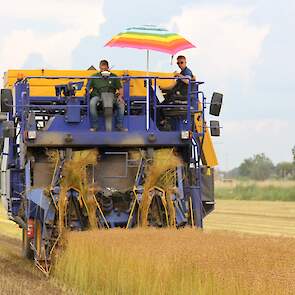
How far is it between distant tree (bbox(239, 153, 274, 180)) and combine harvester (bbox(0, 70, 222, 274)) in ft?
409

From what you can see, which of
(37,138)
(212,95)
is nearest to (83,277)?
(37,138)

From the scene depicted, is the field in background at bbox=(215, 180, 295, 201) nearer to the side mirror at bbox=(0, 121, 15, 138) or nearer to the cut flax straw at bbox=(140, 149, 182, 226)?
the cut flax straw at bbox=(140, 149, 182, 226)

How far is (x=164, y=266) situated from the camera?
8.48 metres

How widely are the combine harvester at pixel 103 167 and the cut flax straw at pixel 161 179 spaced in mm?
15

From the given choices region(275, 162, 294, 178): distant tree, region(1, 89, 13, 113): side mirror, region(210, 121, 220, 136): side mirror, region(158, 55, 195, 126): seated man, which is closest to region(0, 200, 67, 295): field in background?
region(1, 89, 13, 113): side mirror

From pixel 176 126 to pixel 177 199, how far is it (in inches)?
69.7

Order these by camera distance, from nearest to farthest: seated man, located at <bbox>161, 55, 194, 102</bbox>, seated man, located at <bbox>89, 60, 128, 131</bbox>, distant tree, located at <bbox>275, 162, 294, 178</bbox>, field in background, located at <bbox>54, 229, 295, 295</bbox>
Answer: field in background, located at <bbox>54, 229, 295, 295</bbox> → seated man, located at <bbox>89, 60, 128, 131</bbox> → seated man, located at <bbox>161, 55, 194, 102</bbox> → distant tree, located at <bbox>275, 162, 294, 178</bbox>

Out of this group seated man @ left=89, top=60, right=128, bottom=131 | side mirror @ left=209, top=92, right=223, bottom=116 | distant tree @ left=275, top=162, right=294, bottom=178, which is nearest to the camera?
side mirror @ left=209, top=92, right=223, bottom=116

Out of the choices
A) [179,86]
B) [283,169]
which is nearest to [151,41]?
[179,86]

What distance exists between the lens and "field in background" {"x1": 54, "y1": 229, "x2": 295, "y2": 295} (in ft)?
24.7

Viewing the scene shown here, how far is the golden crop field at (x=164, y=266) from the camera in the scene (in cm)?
757

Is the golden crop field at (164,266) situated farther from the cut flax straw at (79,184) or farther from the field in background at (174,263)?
the cut flax straw at (79,184)

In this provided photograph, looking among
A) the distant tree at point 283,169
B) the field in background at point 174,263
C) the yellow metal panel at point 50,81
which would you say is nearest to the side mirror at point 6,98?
the yellow metal panel at point 50,81

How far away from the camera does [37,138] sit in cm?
1270
